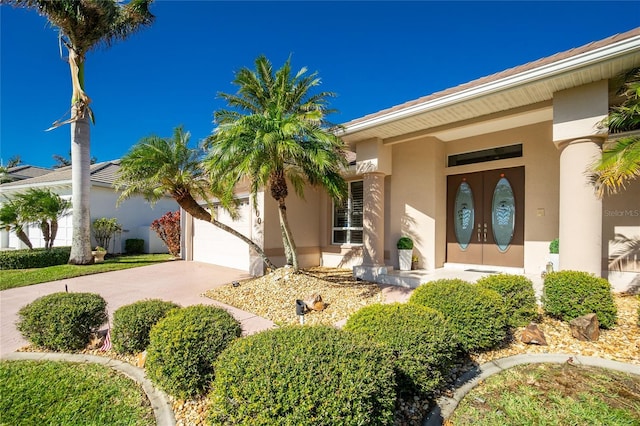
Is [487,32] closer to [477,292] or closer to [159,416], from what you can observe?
[477,292]

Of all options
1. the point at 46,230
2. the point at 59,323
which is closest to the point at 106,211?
the point at 46,230

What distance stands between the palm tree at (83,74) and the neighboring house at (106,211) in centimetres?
386

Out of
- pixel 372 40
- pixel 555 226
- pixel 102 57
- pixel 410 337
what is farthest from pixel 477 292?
pixel 102 57

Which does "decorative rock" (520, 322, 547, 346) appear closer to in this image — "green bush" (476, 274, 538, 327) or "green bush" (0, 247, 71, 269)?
"green bush" (476, 274, 538, 327)

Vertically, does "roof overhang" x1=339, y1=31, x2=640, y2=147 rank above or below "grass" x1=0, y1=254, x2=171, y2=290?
above

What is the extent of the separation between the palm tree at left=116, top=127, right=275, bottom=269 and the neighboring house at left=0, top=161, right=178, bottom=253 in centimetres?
1087

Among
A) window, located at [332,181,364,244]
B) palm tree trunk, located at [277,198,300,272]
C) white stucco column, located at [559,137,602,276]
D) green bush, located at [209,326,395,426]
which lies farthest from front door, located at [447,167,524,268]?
green bush, located at [209,326,395,426]

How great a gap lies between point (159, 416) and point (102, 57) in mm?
16441

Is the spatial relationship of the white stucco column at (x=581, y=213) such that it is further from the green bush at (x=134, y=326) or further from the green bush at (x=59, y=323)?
the green bush at (x=59, y=323)

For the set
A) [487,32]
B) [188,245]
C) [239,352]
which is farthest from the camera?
[188,245]

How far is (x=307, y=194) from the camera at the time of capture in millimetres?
12219

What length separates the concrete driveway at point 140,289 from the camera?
5992 millimetres

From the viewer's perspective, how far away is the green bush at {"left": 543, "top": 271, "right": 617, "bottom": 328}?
4.86 metres

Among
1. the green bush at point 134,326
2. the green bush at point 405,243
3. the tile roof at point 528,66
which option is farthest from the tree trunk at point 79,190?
the green bush at point 405,243
